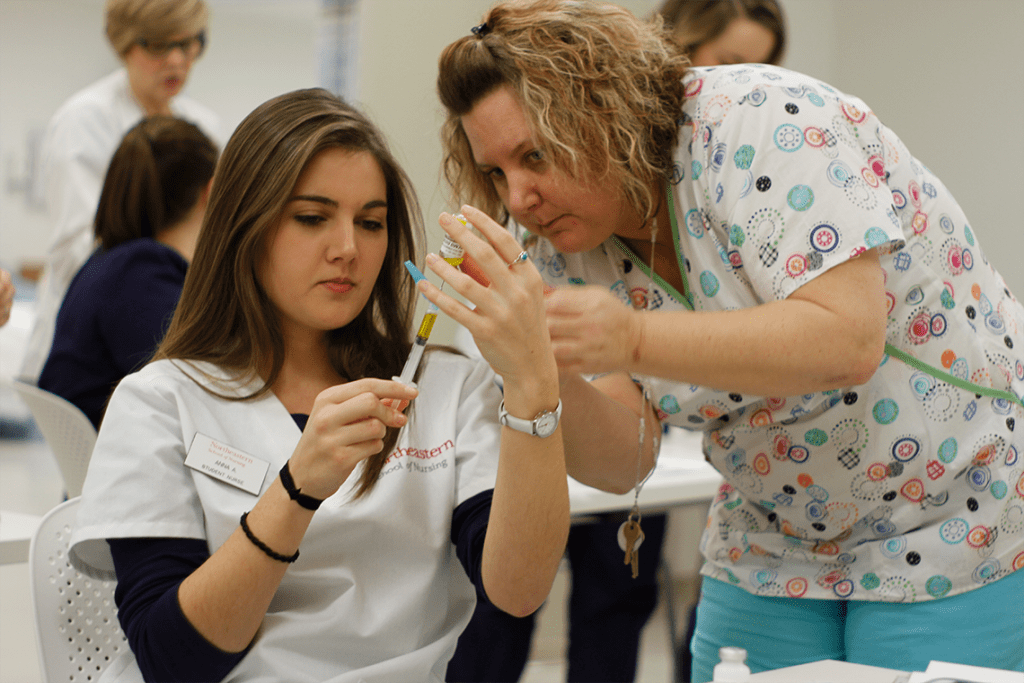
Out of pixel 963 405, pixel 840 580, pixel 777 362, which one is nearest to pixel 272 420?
pixel 777 362

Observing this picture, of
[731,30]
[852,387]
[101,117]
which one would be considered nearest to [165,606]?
[852,387]

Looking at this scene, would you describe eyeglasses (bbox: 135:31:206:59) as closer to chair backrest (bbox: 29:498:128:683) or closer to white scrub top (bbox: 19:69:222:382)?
white scrub top (bbox: 19:69:222:382)

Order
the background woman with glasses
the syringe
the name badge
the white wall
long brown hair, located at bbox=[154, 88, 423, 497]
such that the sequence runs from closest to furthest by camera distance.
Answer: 1. the syringe
2. the name badge
3. long brown hair, located at bbox=[154, 88, 423, 497]
4. the white wall
5. the background woman with glasses

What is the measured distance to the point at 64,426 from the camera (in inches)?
76.5

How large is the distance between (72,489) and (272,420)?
102 cm

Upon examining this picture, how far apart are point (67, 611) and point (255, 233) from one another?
1.87 feet

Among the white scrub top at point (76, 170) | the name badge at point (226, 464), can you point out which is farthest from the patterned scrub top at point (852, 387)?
the white scrub top at point (76, 170)

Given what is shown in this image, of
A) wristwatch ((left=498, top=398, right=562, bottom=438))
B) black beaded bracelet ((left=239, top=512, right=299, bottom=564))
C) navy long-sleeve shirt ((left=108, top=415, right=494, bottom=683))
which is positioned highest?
wristwatch ((left=498, top=398, right=562, bottom=438))

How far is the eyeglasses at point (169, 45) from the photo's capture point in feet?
9.82

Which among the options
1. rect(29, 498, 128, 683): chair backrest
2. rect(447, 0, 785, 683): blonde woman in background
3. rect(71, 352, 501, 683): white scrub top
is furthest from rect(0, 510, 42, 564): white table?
rect(447, 0, 785, 683): blonde woman in background

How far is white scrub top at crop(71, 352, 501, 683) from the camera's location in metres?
1.15

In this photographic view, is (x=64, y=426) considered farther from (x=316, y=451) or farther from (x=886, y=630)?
(x=886, y=630)

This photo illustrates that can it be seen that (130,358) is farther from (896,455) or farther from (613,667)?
(896,455)

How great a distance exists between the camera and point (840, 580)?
4.29 feet
